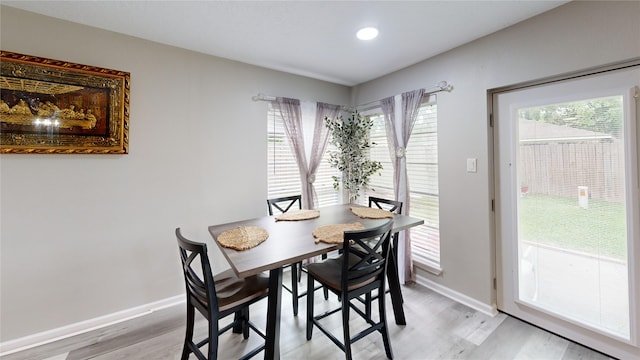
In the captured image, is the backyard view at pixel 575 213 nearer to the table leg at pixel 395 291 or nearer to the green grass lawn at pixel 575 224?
the green grass lawn at pixel 575 224

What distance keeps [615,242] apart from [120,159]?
147 inches

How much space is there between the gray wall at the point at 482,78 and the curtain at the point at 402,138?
0.17 meters

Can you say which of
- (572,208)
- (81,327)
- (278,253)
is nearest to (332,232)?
(278,253)

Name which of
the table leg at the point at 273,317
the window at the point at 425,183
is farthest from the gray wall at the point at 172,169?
the table leg at the point at 273,317

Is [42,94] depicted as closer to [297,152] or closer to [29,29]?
[29,29]

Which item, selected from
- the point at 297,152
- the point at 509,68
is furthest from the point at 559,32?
the point at 297,152

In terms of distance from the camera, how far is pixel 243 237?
1796 millimetres

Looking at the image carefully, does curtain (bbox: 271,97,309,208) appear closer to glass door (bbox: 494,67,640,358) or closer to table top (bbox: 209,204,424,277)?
table top (bbox: 209,204,424,277)

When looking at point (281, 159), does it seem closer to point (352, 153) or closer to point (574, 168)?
point (352, 153)

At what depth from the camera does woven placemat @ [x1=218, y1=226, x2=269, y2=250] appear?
5.37 ft

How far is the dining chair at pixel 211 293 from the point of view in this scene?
4.59 ft

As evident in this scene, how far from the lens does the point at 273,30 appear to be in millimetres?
2107

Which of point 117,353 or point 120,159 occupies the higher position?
point 120,159

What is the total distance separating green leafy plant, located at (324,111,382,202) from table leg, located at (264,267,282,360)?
193 centimetres
